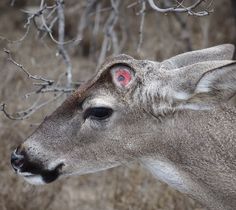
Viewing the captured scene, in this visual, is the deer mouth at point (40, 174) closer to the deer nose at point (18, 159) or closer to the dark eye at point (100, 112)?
the deer nose at point (18, 159)

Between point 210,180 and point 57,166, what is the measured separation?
93 centimetres

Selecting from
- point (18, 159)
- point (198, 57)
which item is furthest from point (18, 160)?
point (198, 57)

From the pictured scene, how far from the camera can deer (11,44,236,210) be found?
4.68 metres

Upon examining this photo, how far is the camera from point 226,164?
4691 mm

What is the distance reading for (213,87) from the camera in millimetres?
4562

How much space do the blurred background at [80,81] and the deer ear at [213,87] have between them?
1.10 meters

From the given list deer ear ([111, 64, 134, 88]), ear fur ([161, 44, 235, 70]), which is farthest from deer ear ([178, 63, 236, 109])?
ear fur ([161, 44, 235, 70])

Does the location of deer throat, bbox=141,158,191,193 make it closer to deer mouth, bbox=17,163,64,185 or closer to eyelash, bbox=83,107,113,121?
eyelash, bbox=83,107,113,121

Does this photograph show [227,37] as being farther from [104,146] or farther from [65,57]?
[104,146]

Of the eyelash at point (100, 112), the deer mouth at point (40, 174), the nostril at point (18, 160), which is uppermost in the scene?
the eyelash at point (100, 112)

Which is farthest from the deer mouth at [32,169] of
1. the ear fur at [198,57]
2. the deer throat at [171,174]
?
the ear fur at [198,57]

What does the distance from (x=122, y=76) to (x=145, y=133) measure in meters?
0.37

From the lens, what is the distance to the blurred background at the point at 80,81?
6461mm

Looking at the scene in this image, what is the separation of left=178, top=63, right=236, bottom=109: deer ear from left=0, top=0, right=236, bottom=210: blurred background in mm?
1101
